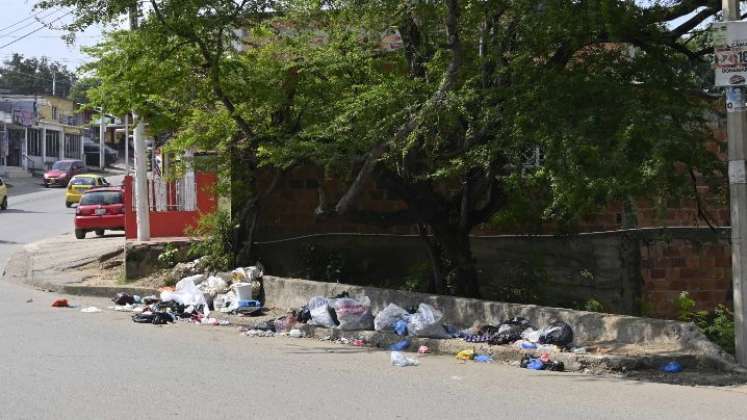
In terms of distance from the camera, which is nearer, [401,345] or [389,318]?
[401,345]

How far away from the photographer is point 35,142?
72.8 meters

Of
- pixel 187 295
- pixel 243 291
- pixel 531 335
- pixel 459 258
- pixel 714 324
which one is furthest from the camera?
pixel 187 295

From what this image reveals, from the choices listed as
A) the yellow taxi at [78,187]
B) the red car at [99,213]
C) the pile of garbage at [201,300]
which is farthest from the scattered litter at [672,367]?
the yellow taxi at [78,187]

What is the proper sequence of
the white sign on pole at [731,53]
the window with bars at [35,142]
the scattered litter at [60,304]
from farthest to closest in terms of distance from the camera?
the window with bars at [35,142] < the scattered litter at [60,304] < the white sign on pole at [731,53]

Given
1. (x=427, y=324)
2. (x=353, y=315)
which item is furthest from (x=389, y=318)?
(x=427, y=324)

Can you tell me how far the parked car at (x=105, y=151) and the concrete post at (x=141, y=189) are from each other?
221ft

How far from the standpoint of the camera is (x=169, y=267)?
16.0 m

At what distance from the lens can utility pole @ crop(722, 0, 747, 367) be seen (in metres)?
8.88

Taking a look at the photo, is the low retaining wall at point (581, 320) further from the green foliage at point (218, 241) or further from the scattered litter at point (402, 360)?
the green foliage at point (218, 241)

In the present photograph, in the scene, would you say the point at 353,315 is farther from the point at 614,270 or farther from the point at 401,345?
the point at 614,270

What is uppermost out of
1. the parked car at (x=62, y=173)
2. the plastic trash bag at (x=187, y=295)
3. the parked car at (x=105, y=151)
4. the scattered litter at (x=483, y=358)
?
the parked car at (x=105, y=151)

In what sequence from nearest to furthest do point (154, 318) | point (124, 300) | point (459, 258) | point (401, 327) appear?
point (401, 327), point (154, 318), point (459, 258), point (124, 300)

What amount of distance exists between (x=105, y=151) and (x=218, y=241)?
70868 millimetres

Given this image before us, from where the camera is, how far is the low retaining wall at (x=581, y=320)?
9.19 meters
